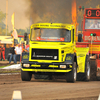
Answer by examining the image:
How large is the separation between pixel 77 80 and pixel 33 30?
9.98 ft

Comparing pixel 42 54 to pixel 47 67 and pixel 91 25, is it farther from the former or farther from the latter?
pixel 91 25

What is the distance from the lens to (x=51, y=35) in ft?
51.1

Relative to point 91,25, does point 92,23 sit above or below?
above

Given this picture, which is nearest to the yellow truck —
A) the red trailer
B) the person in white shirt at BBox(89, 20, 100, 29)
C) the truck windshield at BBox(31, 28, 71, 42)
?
the truck windshield at BBox(31, 28, 71, 42)

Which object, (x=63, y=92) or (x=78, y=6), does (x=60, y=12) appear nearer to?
(x=78, y=6)

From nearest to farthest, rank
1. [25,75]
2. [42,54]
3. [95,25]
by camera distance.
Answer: [42,54], [25,75], [95,25]

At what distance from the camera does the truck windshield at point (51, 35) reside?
50.8 feet

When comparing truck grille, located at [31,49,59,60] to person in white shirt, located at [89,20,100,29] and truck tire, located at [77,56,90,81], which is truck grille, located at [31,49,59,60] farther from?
person in white shirt, located at [89,20,100,29]

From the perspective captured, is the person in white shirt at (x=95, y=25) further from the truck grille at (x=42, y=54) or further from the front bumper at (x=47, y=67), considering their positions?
the front bumper at (x=47, y=67)

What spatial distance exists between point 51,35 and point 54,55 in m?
1.13

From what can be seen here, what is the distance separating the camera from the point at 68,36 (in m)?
15.6

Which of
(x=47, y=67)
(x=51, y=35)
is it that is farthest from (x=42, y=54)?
(x=51, y=35)

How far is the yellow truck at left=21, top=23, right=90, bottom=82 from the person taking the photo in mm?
14688

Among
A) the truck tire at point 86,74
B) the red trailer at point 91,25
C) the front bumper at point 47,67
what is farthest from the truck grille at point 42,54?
the red trailer at point 91,25
